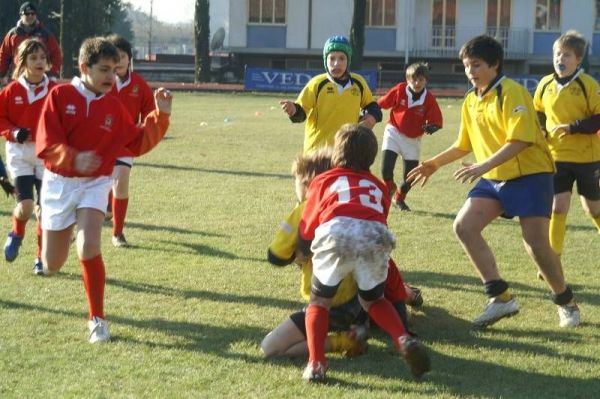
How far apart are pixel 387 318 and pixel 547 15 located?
149 feet

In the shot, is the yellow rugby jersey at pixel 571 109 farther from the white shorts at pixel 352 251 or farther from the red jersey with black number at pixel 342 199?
the white shorts at pixel 352 251

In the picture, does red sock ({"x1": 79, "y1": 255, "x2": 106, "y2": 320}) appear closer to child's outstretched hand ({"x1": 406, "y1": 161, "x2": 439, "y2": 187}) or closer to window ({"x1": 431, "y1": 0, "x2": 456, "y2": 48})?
child's outstretched hand ({"x1": 406, "y1": 161, "x2": 439, "y2": 187})

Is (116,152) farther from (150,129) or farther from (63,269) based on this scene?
(63,269)

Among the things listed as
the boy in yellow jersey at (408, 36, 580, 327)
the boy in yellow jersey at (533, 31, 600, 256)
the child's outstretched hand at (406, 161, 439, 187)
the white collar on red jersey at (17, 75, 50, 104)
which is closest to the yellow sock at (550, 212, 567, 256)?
the boy in yellow jersey at (533, 31, 600, 256)

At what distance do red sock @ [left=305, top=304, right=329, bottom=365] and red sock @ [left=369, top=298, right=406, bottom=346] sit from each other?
27cm

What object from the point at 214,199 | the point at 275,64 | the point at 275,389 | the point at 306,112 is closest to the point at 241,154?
the point at 214,199

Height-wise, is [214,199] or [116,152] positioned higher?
[116,152]

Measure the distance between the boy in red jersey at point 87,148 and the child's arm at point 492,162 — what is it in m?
1.83

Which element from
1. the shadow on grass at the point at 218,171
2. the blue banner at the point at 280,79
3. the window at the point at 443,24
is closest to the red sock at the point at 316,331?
the shadow on grass at the point at 218,171

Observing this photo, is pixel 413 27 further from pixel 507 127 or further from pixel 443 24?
pixel 507 127

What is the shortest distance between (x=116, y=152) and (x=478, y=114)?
2.29 metres

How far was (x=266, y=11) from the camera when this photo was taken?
159ft

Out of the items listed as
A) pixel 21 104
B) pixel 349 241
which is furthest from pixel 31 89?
pixel 349 241

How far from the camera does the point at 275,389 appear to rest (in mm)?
4898
